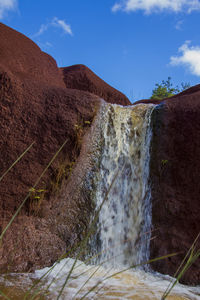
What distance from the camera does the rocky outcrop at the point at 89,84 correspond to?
8.16m

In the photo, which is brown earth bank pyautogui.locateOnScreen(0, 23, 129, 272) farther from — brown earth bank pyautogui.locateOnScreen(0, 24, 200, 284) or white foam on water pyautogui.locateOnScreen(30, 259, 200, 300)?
white foam on water pyautogui.locateOnScreen(30, 259, 200, 300)

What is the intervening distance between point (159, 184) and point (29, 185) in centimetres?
200

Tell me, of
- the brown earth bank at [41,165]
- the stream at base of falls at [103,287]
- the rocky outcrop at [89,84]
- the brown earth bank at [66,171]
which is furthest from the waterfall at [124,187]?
the rocky outcrop at [89,84]

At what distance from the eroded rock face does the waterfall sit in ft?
0.53

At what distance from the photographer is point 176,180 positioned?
4184mm

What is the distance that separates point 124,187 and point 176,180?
82 centimetres

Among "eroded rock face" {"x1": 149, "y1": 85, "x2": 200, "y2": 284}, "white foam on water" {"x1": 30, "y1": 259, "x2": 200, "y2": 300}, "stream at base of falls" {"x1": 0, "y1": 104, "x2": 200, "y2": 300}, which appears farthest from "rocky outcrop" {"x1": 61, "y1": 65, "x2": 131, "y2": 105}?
"white foam on water" {"x1": 30, "y1": 259, "x2": 200, "y2": 300}

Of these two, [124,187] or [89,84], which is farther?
[89,84]

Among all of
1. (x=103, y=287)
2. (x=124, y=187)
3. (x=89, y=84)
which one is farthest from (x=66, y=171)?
(x=89, y=84)

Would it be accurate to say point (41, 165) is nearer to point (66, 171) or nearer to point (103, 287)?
point (66, 171)

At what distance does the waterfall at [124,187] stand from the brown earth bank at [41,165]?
11.6 inches

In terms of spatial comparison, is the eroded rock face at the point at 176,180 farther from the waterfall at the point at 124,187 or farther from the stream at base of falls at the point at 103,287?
the stream at base of falls at the point at 103,287

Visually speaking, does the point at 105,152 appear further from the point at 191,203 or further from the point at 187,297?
the point at 187,297

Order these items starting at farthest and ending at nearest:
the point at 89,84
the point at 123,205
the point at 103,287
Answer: the point at 89,84 → the point at 123,205 → the point at 103,287
